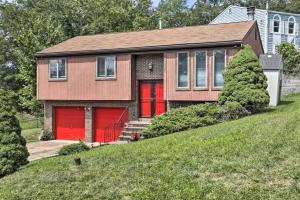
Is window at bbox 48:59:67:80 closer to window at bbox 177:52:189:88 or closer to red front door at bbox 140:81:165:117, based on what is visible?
red front door at bbox 140:81:165:117

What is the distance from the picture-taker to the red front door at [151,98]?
19766 mm

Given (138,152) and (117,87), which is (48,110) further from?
(138,152)

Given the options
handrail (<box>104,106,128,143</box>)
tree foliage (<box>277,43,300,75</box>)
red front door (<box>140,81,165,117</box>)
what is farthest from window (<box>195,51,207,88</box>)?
tree foliage (<box>277,43,300,75</box>)

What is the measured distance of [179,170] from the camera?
7.34 meters

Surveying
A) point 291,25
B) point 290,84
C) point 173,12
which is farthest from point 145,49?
point 173,12

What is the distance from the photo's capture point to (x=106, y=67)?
20484 mm

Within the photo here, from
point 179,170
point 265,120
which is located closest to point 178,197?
point 179,170

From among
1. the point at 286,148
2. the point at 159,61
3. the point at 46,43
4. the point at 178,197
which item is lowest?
the point at 178,197

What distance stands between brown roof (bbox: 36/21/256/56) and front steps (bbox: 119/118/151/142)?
3.88m

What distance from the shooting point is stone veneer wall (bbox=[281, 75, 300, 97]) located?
2484 cm

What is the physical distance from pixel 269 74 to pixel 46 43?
58.4 ft

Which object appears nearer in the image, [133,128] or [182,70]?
[133,128]

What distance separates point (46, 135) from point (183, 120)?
11.2 meters

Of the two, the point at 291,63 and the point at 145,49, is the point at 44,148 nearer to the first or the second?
the point at 145,49
